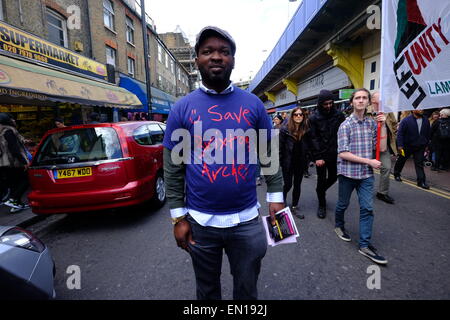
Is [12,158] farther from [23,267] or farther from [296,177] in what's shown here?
[296,177]

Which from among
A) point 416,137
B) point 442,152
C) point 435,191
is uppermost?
point 416,137

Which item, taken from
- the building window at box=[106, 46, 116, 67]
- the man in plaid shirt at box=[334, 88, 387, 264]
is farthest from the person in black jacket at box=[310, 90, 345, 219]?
the building window at box=[106, 46, 116, 67]

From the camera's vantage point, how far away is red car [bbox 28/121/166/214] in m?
3.45

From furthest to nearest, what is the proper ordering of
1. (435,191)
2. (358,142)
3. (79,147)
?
(435,191)
(79,147)
(358,142)

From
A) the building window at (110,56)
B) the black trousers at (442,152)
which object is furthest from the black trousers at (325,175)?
the building window at (110,56)

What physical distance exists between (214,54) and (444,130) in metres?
9.03

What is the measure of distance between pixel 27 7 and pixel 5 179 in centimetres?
634

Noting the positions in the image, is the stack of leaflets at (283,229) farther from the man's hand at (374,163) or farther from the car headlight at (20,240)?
the car headlight at (20,240)

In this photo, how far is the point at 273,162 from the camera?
1.48 m

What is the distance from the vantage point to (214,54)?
4.36 feet

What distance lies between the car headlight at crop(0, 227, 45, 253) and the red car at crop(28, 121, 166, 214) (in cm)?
155

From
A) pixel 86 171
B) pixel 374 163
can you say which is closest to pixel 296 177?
pixel 374 163

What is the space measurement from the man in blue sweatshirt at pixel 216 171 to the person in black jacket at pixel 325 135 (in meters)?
2.61
